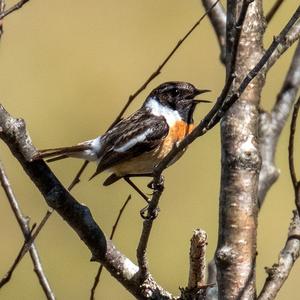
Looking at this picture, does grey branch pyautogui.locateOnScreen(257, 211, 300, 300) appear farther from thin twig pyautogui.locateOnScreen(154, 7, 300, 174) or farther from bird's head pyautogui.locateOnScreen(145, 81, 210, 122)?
bird's head pyautogui.locateOnScreen(145, 81, 210, 122)

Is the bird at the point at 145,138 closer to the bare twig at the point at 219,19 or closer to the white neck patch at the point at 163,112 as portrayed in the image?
the white neck patch at the point at 163,112

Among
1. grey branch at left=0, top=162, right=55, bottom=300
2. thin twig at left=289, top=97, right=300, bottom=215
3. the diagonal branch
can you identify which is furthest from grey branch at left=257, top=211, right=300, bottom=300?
grey branch at left=0, top=162, right=55, bottom=300

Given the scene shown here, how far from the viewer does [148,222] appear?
3.01m

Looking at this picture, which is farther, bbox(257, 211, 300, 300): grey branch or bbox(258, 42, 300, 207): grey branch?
bbox(258, 42, 300, 207): grey branch

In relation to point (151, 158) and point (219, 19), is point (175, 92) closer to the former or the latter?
point (151, 158)

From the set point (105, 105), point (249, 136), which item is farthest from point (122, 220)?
point (249, 136)

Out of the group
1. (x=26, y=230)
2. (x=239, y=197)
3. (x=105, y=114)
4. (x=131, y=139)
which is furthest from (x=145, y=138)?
(x=105, y=114)

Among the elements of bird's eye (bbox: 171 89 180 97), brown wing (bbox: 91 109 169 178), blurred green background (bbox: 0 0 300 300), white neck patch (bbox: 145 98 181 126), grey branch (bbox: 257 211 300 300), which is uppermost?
blurred green background (bbox: 0 0 300 300)

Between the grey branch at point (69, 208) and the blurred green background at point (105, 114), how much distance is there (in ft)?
16.6

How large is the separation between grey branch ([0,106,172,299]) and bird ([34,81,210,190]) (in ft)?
3.79

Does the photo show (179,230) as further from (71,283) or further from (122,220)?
(71,283)

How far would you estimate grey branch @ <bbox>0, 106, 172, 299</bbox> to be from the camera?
9.43 feet

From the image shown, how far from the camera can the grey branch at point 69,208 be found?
113 inches

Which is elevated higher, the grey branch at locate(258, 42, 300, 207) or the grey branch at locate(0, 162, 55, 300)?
the grey branch at locate(258, 42, 300, 207)
